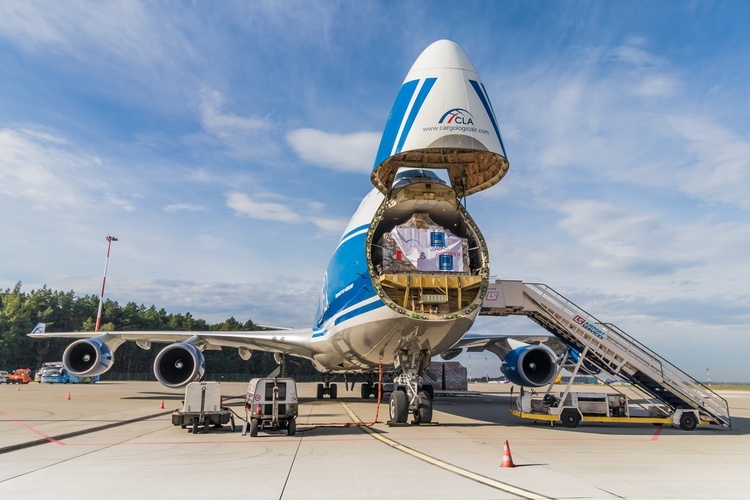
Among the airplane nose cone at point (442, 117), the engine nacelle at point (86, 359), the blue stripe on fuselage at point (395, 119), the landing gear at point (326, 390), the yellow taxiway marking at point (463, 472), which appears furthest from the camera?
the landing gear at point (326, 390)

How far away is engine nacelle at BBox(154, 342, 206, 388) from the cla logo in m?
11.5

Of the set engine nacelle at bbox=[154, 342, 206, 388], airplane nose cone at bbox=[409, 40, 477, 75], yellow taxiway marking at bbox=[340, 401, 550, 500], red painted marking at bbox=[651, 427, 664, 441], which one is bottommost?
red painted marking at bbox=[651, 427, 664, 441]

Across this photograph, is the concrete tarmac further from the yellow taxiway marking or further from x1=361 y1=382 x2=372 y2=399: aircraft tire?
x1=361 y1=382 x2=372 y2=399: aircraft tire

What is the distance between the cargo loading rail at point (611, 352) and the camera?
1424cm

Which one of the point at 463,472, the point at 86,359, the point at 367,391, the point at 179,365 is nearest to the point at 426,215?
the point at 463,472

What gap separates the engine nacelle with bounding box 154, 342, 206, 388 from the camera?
16.9 metres

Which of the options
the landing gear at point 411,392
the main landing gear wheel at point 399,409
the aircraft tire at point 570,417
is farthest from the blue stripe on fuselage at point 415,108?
the aircraft tire at point 570,417

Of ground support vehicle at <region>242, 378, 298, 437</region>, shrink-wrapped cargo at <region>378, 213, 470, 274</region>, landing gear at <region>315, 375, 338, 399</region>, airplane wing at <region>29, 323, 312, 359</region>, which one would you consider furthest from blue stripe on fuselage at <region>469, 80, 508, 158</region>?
landing gear at <region>315, 375, 338, 399</region>

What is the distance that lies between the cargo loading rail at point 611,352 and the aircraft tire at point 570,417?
1689 millimetres

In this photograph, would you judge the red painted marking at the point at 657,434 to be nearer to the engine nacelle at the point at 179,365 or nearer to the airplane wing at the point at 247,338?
the airplane wing at the point at 247,338

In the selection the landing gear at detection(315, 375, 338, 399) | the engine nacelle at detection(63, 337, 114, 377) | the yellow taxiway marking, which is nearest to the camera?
the yellow taxiway marking

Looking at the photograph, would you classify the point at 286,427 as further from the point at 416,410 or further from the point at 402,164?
the point at 402,164

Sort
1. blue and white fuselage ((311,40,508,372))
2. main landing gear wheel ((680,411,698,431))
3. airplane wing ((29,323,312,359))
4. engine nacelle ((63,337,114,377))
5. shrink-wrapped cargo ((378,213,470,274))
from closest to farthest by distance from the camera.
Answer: blue and white fuselage ((311,40,508,372)) → shrink-wrapped cargo ((378,213,470,274)) → main landing gear wheel ((680,411,698,431)) → airplane wing ((29,323,312,359)) → engine nacelle ((63,337,114,377))

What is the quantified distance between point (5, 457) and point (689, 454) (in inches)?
441
